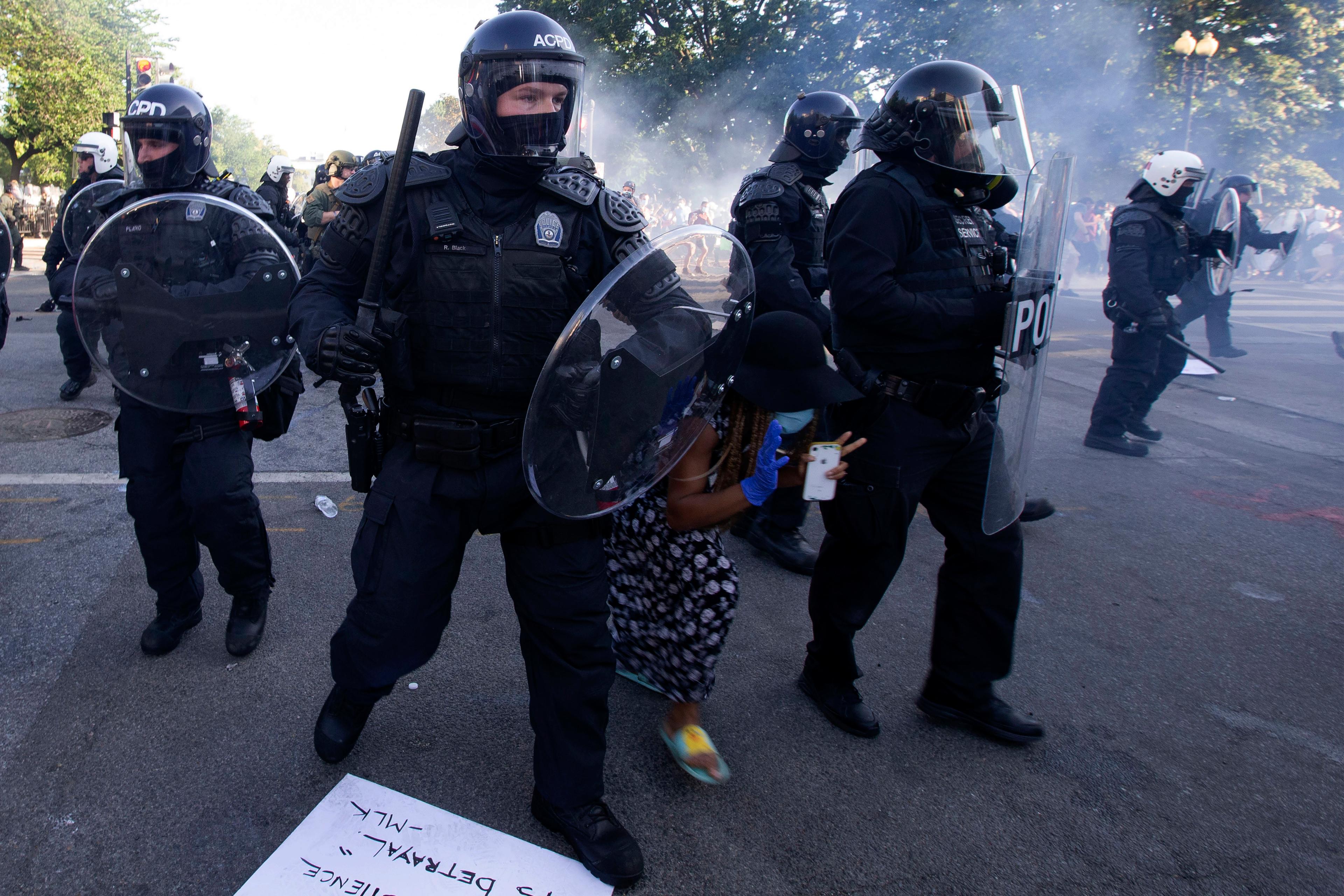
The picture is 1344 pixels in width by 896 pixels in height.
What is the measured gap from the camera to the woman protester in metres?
2.19

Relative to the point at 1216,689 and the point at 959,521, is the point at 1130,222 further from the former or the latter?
the point at 959,521

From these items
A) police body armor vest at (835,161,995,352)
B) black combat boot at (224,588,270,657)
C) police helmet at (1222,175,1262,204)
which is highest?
police helmet at (1222,175,1262,204)

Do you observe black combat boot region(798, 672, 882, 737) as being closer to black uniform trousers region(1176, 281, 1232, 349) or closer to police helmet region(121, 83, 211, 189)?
police helmet region(121, 83, 211, 189)

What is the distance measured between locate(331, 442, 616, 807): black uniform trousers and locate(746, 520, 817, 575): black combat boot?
190cm

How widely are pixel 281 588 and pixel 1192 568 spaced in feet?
13.4

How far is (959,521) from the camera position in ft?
8.84

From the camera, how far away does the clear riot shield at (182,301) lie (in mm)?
2828

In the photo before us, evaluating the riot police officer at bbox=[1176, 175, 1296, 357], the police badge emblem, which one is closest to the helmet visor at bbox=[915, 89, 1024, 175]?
the police badge emblem

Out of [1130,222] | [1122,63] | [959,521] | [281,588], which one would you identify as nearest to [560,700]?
[959,521]

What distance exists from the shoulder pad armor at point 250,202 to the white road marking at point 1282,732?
11.8ft

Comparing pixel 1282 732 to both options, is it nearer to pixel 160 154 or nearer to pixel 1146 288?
pixel 1146 288

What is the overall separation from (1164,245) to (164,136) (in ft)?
19.1

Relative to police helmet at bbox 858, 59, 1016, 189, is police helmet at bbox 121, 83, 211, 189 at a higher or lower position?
lower

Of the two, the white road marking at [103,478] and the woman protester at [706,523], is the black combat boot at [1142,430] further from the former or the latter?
the white road marking at [103,478]
